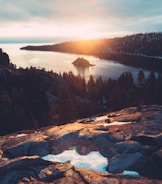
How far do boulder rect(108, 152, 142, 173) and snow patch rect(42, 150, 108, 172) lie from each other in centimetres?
60

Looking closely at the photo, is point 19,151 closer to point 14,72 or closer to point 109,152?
point 109,152

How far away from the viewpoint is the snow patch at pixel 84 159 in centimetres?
2091

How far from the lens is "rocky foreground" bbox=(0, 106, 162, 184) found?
63.2ft

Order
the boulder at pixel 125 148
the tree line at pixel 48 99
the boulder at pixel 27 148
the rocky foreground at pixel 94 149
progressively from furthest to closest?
the tree line at pixel 48 99
the boulder at pixel 27 148
the boulder at pixel 125 148
the rocky foreground at pixel 94 149

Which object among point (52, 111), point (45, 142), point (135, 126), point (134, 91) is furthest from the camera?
point (134, 91)

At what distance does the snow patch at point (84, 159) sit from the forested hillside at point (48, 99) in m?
36.2

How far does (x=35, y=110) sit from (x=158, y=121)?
5703 centimetres

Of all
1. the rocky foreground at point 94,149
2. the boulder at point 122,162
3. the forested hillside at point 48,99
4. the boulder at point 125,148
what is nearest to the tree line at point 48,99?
the forested hillside at point 48,99

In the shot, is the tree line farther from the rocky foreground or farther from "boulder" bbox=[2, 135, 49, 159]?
"boulder" bbox=[2, 135, 49, 159]

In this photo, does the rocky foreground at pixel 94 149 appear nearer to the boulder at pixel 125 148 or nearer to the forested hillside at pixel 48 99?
the boulder at pixel 125 148

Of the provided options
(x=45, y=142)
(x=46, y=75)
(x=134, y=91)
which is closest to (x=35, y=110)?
(x=46, y=75)

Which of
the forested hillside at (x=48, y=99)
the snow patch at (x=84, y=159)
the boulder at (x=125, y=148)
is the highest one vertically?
the boulder at (x=125, y=148)

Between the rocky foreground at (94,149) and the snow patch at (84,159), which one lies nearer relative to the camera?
the rocky foreground at (94,149)

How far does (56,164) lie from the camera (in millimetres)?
21109
